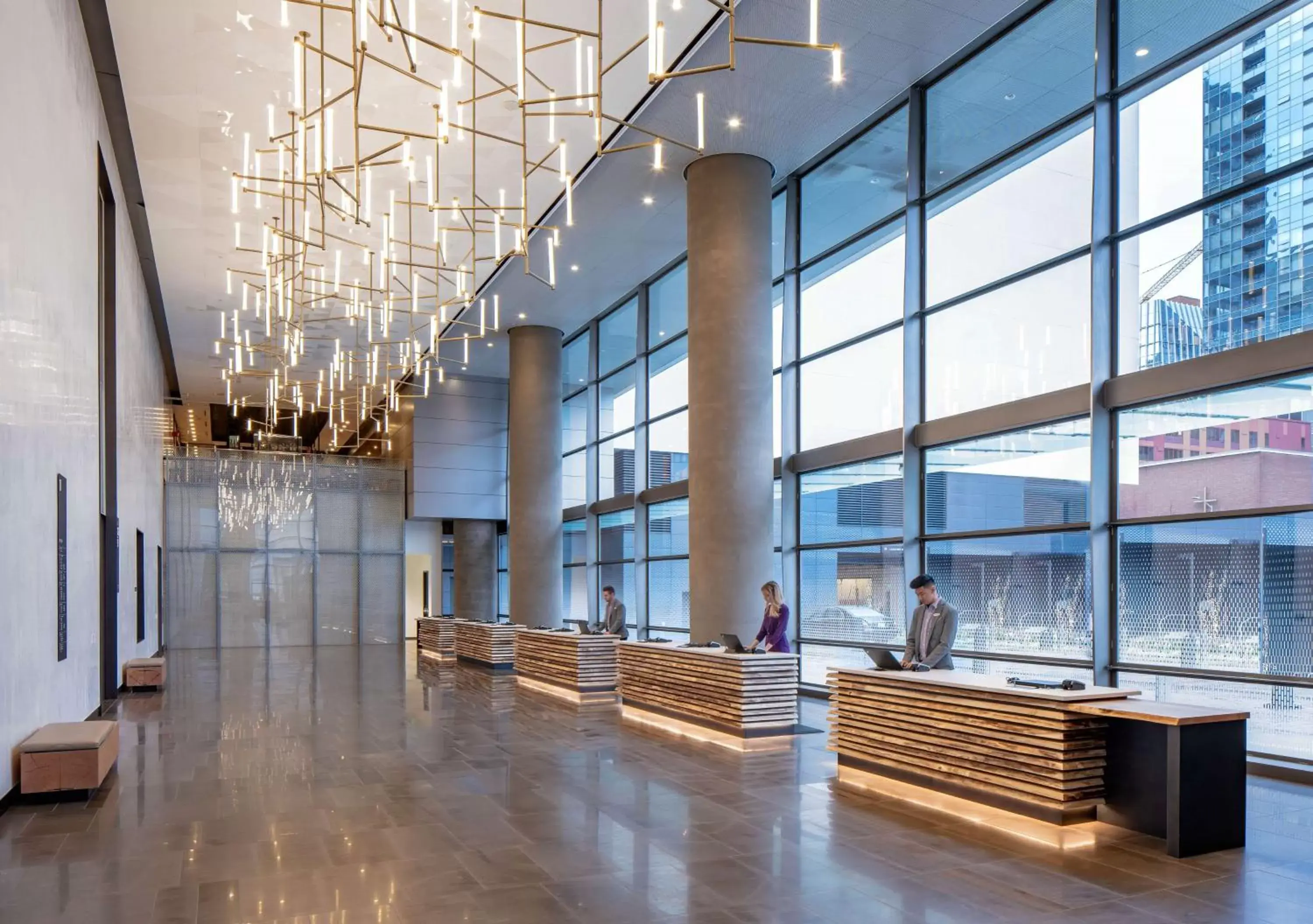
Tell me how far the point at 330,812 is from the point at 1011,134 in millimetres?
9321

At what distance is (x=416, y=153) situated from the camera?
12758 millimetres

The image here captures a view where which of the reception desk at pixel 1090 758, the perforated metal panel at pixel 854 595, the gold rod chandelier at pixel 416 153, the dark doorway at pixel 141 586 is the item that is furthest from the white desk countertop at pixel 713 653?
the dark doorway at pixel 141 586

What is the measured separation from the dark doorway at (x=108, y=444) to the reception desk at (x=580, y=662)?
5.75 m

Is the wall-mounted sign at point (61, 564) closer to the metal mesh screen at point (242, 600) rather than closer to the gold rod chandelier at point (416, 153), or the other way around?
the gold rod chandelier at point (416, 153)

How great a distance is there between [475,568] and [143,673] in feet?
37.8

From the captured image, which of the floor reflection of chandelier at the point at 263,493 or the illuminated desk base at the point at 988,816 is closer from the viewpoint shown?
the illuminated desk base at the point at 988,816

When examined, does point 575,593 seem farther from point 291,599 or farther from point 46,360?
point 46,360

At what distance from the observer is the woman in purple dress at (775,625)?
1015 centimetres

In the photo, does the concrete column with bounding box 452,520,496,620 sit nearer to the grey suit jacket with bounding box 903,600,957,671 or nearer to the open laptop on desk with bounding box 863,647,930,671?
the grey suit jacket with bounding box 903,600,957,671

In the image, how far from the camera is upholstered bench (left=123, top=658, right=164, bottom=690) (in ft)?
48.9

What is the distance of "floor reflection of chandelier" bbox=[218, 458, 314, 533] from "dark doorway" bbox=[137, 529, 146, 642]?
21.4 feet

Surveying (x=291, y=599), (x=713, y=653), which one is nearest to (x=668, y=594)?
(x=713, y=653)

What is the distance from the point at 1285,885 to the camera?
16.6 ft

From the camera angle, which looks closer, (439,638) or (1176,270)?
(1176,270)
